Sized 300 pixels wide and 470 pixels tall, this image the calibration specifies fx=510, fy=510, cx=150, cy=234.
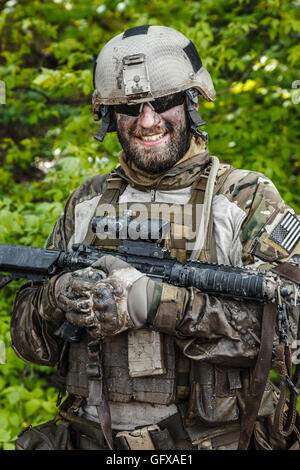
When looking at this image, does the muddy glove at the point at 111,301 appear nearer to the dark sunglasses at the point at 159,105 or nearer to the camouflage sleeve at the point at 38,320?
the camouflage sleeve at the point at 38,320

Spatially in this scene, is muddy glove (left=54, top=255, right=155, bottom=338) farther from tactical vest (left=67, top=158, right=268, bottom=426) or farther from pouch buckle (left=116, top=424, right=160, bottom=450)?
pouch buckle (left=116, top=424, right=160, bottom=450)

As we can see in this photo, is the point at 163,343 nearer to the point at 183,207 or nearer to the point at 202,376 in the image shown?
the point at 202,376

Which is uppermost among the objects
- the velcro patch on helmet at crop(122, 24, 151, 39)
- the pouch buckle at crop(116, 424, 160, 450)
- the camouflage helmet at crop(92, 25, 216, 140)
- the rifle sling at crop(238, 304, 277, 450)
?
the velcro patch on helmet at crop(122, 24, 151, 39)

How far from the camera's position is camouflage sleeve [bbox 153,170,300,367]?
6.79 ft

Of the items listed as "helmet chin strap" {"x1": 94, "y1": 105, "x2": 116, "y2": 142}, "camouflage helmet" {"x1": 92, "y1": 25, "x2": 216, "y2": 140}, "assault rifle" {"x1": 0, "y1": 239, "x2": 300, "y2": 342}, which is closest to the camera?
"assault rifle" {"x1": 0, "y1": 239, "x2": 300, "y2": 342}

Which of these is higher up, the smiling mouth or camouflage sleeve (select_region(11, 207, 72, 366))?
the smiling mouth

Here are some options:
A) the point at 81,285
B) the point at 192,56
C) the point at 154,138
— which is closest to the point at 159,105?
the point at 154,138

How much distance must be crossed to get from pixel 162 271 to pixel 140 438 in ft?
2.45

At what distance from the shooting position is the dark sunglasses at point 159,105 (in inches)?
95.4

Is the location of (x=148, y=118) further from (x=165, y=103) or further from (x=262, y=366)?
(x=262, y=366)

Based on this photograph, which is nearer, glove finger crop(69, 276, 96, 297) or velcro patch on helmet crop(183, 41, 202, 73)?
glove finger crop(69, 276, 96, 297)

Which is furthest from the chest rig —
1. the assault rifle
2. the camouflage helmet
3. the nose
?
the camouflage helmet

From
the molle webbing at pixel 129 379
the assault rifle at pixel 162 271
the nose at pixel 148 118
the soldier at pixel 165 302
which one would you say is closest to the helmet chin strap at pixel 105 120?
the soldier at pixel 165 302
